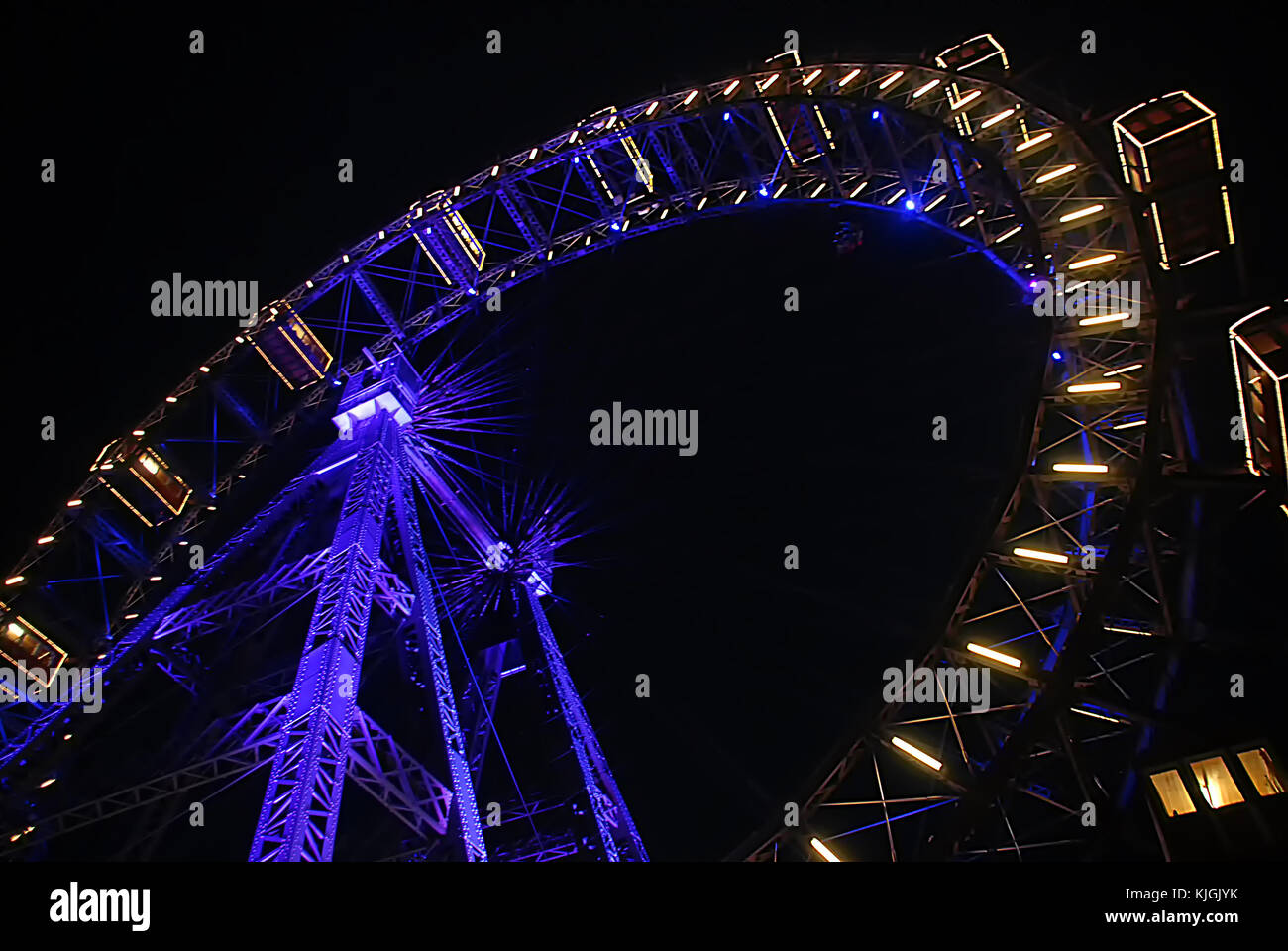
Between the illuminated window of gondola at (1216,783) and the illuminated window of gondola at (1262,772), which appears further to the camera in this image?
the illuminated window of gondola at (1216,783)

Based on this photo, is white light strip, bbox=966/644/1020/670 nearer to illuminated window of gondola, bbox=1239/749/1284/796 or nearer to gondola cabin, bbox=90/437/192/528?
illuminated window of gondola, bbox=1239/749/1284/796

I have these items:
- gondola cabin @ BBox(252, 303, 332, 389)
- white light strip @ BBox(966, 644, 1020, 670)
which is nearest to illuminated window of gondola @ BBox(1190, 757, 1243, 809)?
white light strip @ BBox(966, 644, 1020, 670)

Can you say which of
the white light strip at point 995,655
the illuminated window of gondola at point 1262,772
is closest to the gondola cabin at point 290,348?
the white light strip at point 995,655

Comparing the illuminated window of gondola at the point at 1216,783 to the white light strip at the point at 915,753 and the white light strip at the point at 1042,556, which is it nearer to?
the white light strip at the point at 1042,556

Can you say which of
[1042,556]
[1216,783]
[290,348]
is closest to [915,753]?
[1042,556]

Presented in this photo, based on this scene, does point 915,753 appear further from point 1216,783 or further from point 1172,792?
point 1216,783
